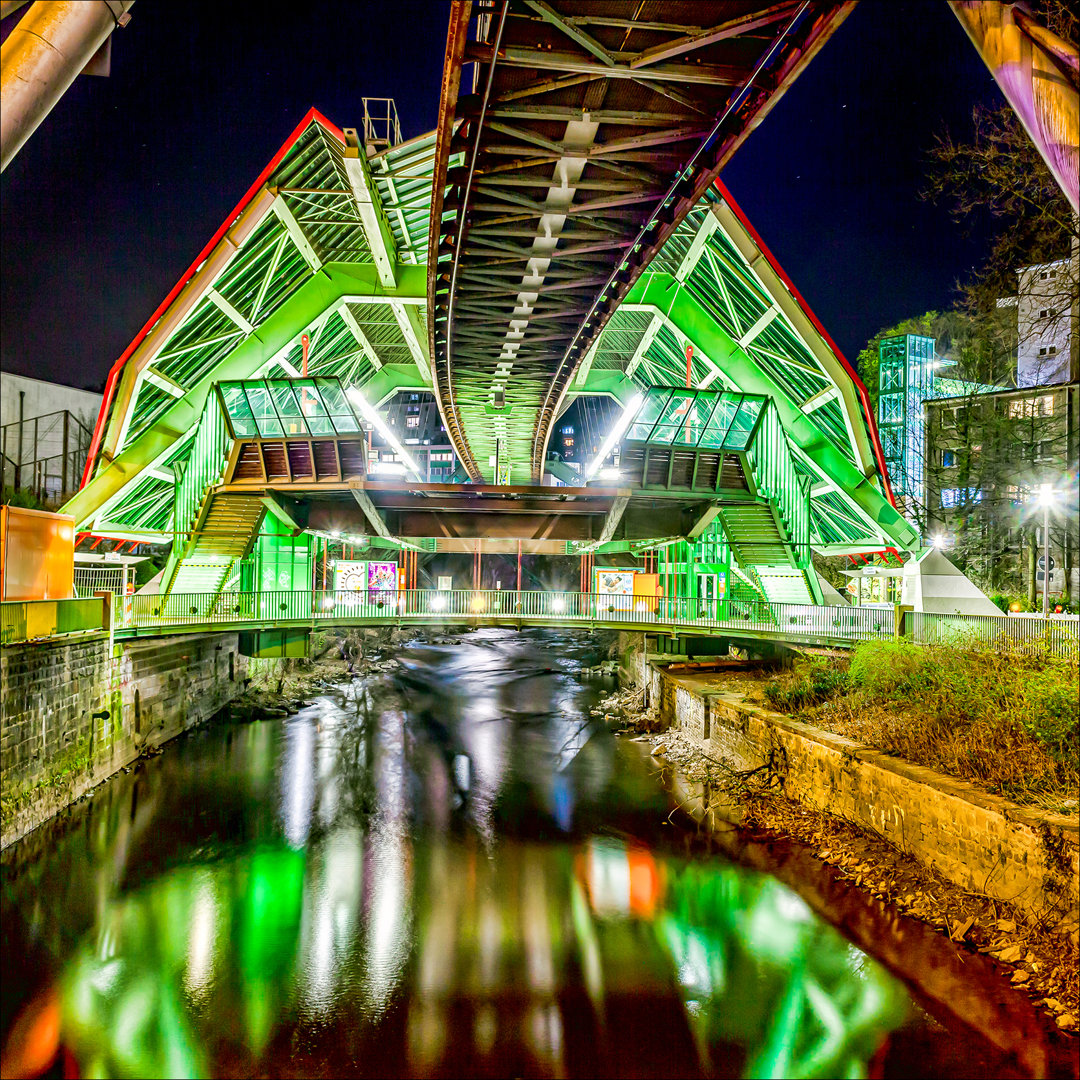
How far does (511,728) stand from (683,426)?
36.9 ft

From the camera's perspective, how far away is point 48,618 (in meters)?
14.5

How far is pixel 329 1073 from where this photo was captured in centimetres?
816

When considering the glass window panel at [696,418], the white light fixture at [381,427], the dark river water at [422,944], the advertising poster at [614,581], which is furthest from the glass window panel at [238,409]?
the advertising poster at [614,581]

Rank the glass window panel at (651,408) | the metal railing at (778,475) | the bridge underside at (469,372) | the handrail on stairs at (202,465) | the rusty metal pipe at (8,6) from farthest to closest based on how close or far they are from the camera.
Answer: the handrail on stairs at (202,465)
the metal railing at (778,475)
the glass window panel at (651,408)
the bridge underside at (469,372)
the rusty metal pipe at (8,6)

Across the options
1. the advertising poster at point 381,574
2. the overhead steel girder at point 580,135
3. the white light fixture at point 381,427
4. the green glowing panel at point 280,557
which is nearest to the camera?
the overhead steel girder at point 580,135

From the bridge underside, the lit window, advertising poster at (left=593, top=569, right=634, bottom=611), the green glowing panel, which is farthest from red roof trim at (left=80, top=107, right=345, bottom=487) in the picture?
the lit window

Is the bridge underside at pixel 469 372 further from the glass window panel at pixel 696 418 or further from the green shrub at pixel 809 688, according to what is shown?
the green shrub at pixel 809 688

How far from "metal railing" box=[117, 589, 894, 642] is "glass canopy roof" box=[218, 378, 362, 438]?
5.09 meters

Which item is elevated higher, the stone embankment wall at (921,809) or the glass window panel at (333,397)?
the glass window panel at (333,397)

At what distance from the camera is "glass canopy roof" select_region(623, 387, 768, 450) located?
82.9 ft

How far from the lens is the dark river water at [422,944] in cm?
855

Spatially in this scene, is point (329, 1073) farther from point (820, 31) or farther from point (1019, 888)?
point (820, 31)

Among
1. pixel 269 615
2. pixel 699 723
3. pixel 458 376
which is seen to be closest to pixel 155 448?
pixel 269 615

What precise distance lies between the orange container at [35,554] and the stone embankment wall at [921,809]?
1489 cm
